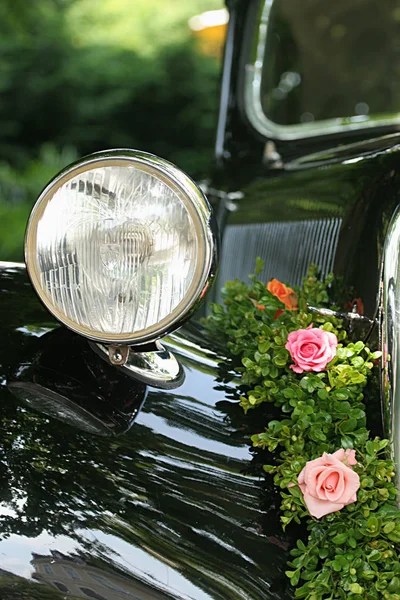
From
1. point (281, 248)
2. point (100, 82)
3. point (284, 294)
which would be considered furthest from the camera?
point (100, 82)

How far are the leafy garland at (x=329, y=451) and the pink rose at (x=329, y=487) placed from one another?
18 mm

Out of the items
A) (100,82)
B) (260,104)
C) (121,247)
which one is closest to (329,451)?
(121,247)

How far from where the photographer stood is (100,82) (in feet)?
28.8

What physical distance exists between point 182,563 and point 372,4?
285 cm

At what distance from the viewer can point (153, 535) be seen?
3.50 feet

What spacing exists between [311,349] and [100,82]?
8145mm

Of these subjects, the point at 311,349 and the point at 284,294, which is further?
the point at 284,294

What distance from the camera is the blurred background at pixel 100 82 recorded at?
8320 millimetres

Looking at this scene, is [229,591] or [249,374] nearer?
[229,591]

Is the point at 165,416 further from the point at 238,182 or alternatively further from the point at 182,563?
the point at 238,182

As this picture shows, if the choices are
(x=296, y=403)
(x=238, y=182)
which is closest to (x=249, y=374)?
(x=296, y=403)

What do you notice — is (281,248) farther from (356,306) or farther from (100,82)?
(100,82)

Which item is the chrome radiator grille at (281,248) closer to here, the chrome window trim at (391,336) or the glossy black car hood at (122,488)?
the chrome window trim at (391,336)

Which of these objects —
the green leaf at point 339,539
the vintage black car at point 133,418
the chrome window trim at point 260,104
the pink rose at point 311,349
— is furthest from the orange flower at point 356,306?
the chrome window trim at point 260,104
